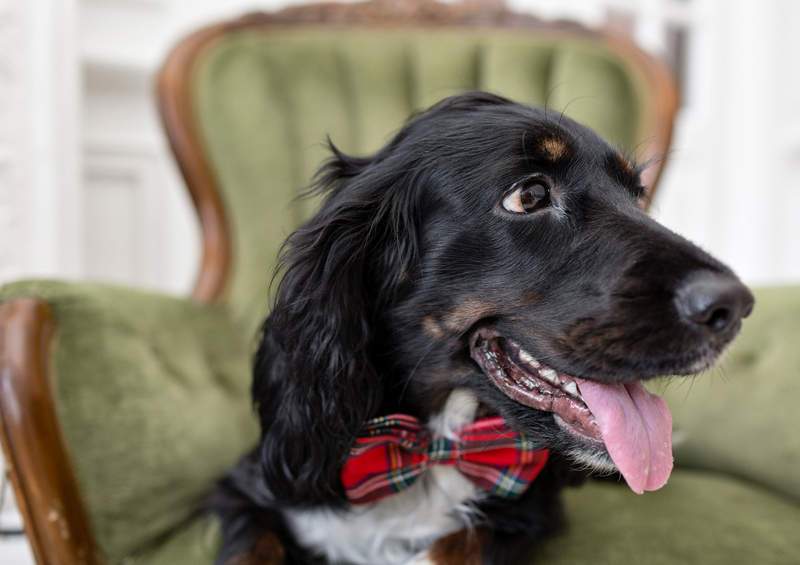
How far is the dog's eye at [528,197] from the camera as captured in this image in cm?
101

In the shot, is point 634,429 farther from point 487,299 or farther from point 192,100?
point 192,100

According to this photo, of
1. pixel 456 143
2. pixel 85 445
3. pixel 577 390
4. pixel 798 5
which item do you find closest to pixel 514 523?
pixel 577 390

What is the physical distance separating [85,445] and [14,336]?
22 cm

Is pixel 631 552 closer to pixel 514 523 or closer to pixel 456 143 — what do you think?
pixel 514 523

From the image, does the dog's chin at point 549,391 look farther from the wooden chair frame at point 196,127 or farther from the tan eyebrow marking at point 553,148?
the wooden chair frame at point 196,127

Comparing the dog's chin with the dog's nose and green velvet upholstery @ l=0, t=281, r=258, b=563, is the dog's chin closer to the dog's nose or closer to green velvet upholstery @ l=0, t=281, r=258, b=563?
the dog's nose

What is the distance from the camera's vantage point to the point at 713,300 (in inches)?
32.4

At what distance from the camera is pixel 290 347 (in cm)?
108

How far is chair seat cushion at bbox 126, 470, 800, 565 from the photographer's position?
3.64 ft

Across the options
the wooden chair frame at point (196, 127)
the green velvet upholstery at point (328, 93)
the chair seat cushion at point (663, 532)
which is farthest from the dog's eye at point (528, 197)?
the green velvet upholstery at point (328, 93)

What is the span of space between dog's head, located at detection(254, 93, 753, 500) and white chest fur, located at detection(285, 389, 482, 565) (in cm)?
10

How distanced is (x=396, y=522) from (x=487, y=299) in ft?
1.49

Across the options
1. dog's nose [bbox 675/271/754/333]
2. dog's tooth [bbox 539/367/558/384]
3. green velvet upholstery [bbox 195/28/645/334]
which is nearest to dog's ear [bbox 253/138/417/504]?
dog's tooth [bbox 539/367/558/384]

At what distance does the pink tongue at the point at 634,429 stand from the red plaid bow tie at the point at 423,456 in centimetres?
18
